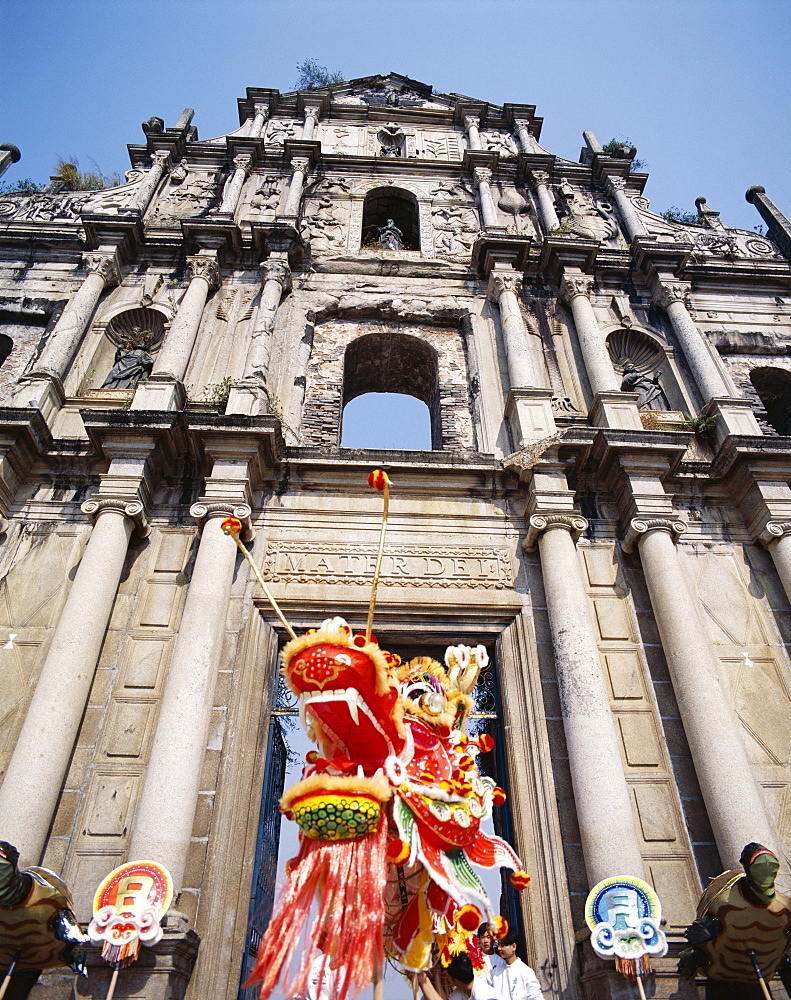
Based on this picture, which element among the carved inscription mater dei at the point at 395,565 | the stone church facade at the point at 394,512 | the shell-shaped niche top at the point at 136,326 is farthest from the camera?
the shell-shaped niche top at the point at 136,326

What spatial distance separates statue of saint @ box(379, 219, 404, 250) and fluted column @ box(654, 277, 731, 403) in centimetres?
475

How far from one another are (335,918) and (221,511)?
15.7ft

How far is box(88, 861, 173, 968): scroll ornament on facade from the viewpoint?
475cm

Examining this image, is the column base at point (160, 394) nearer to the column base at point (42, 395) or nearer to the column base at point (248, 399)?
the column base at point (248, 399)

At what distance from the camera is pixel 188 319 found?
33.1ft

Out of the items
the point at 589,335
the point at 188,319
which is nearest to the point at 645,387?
the point at 589,335

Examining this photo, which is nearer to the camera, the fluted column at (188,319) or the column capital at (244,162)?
the fluted column at (188,319)

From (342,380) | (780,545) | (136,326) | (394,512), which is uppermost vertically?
(136,326)

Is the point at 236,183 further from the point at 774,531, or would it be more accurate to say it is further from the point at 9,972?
the point at 9,972

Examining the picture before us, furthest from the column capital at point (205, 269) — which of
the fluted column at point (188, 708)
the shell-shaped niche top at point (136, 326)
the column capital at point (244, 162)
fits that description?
the fluted column at point (188, 708)

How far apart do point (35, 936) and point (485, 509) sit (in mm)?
5906

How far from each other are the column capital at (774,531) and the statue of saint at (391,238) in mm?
8185

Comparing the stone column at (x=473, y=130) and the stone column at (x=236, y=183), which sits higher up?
the stone column at (x=473, y=130)

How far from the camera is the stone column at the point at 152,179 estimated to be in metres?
12.4
